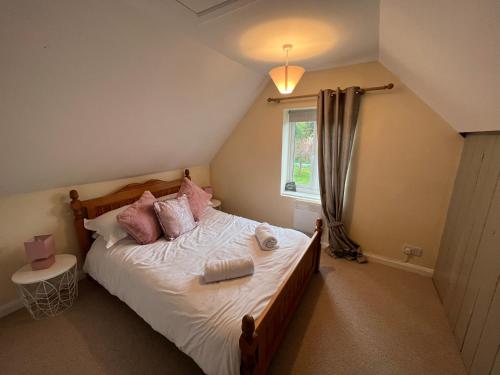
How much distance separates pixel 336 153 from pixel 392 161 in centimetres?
60

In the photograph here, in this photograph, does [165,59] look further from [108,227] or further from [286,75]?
[108,227]

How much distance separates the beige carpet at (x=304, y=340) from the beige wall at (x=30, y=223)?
0.45 meters

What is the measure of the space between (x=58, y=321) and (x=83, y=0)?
7.96 ft

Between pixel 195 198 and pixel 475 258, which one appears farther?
pixel 195 198

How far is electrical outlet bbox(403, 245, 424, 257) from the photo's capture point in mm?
2396

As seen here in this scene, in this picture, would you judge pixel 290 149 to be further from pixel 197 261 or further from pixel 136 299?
pixel 136 299

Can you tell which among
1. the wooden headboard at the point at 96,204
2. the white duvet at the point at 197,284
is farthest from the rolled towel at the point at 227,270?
the wooden headboard at the point at 96,204

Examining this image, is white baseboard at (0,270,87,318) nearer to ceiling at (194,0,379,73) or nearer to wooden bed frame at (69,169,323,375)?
wooden bed frame at (69,169,323,375)

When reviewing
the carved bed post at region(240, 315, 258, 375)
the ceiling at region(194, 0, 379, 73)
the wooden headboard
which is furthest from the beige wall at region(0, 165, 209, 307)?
the carved bed post at region(240, 315, 258, 375)

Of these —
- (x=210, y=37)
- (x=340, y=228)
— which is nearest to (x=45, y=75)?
(x=210, y=37)

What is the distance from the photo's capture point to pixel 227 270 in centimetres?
153

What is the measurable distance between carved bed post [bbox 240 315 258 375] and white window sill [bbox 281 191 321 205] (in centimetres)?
215

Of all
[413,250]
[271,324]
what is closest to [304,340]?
[271,324]

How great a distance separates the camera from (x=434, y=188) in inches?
87.4
